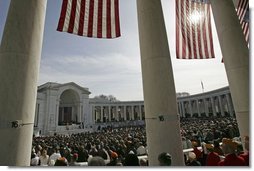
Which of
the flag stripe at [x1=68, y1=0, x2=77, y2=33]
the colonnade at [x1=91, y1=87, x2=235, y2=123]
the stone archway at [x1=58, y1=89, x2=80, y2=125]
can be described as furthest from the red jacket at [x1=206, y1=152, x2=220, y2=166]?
the stone archway at [x1=58, y1=89, x2=80, y2=125]

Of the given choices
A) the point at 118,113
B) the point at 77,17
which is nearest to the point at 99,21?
the point at 77,17

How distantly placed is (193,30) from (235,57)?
313 cm

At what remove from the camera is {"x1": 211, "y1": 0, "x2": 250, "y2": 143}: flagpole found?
21.5ft

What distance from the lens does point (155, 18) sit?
6.33 metres

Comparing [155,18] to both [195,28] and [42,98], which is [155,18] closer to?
[195,28]

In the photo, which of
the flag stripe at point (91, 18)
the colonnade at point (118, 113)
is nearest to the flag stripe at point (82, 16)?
the flag stripe at point (91, 18)

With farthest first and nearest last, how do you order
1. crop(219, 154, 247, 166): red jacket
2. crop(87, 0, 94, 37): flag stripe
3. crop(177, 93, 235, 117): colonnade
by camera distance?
1. crop(177, 93, 235, 117): colonnade
2. crop(87, 0, 94, 37): flag stripe
3. crop(219, 154, 247, 166): red jacket

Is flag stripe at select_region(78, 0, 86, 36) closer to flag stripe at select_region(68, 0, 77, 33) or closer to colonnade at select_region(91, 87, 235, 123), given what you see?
flag stripe at select_region(68, 0, 77, 33)

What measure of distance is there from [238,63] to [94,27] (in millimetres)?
5957

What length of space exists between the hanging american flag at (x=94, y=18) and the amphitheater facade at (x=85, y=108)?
48080 mm

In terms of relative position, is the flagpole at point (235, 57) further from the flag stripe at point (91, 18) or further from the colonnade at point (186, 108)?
the colonnade at point (186, 108)

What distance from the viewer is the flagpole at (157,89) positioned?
5266 millimetres

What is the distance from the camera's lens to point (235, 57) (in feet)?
22.8

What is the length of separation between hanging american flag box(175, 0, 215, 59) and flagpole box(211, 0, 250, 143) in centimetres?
→ 144
